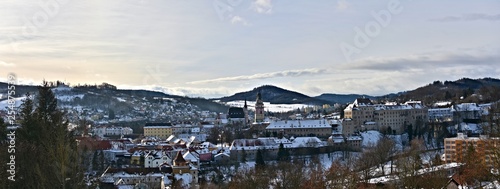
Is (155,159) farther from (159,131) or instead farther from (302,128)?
(159,131)

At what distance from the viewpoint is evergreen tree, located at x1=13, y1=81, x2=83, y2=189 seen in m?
13.0

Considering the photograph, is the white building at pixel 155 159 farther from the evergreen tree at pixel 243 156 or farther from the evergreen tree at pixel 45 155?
the evergreen tree at pixel 45 155

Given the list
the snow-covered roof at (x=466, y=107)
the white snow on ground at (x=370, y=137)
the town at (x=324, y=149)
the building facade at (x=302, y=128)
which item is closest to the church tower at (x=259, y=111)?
the town at (x=324, y=149)

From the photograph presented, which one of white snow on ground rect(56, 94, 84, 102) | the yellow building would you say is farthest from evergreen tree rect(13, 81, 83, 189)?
white snow on ground rect(56, 94, 84, 102)

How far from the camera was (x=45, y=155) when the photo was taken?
46.3 feet

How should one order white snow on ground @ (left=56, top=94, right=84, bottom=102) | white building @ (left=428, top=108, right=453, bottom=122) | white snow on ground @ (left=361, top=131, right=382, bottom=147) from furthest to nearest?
1. white snow on ground @ (left=56, top=94, right=84, bottom=102)
2. white building @ (left=428, top=108, right=453, bottom=122)
3. white snow on ground @ (left=361, top=131, right=382, bottom=147)

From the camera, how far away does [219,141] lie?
7062 centimetres

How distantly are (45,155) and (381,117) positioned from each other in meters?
64.7

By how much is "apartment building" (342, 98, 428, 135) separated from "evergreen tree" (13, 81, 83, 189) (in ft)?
188

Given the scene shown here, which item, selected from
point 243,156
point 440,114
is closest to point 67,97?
point 440,114

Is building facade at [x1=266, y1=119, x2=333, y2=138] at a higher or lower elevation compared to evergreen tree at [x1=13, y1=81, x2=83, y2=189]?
lower

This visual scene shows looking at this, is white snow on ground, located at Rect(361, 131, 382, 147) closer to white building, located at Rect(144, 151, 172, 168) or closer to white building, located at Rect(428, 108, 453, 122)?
white building, located at Rect(428, 108, 453, 122)

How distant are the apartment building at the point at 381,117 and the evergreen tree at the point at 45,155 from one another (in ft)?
188

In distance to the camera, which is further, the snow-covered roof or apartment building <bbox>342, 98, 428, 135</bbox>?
the snow-covered roof
